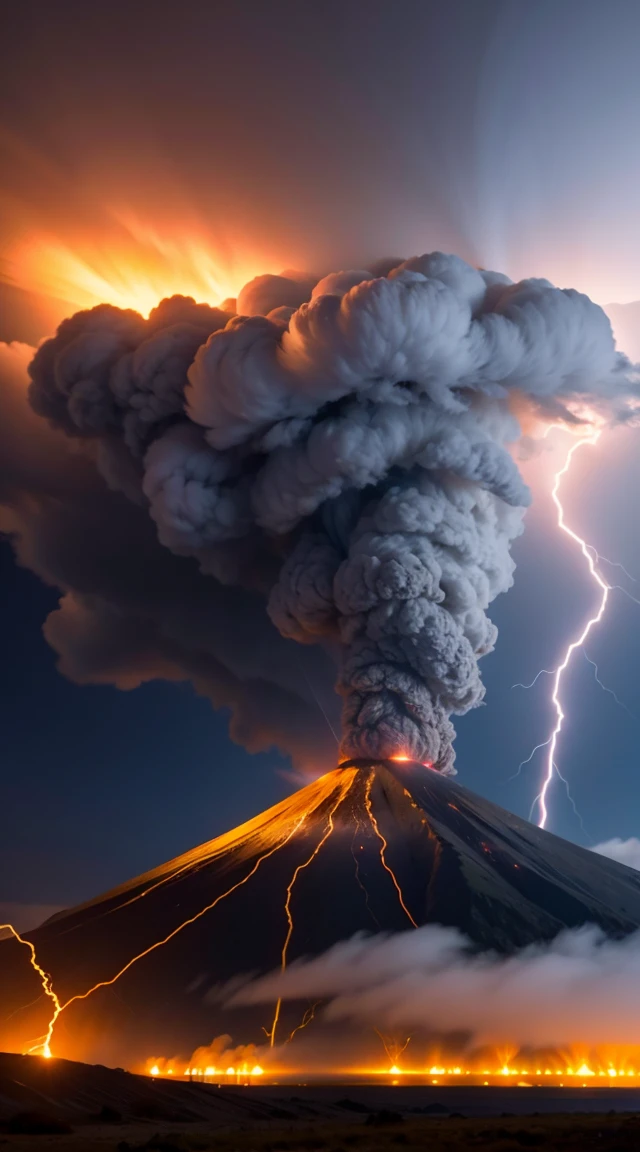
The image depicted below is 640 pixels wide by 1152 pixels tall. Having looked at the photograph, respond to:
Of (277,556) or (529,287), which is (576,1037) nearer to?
(277,556)

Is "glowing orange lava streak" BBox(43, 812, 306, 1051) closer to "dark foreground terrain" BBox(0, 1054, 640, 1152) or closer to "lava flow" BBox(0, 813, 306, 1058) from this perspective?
"lava flow" BBox(0, 813, 306, 1058)

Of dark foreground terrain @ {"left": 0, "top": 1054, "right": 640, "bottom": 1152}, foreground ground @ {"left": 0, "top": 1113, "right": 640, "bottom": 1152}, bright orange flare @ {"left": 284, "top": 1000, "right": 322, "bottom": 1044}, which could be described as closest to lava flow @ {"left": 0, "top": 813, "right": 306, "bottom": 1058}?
bright orange flare @ {"left": 284, "top": 1000, "right": 322, "bottom": 1044}

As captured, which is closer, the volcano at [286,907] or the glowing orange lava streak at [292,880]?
the glowing orange lava streak at [292,880]

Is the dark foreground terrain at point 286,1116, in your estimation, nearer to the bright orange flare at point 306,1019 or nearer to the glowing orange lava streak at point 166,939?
the bright orange flare at point 306,1019

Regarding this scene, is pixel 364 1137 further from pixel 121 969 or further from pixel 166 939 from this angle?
pixel 166 939

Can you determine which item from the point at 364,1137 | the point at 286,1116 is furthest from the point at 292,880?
the point at 364,1137

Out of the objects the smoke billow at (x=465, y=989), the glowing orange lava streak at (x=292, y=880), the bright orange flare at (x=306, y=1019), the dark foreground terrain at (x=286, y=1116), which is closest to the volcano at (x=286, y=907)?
the glowing orange lava streak at (x=292, y=880)
